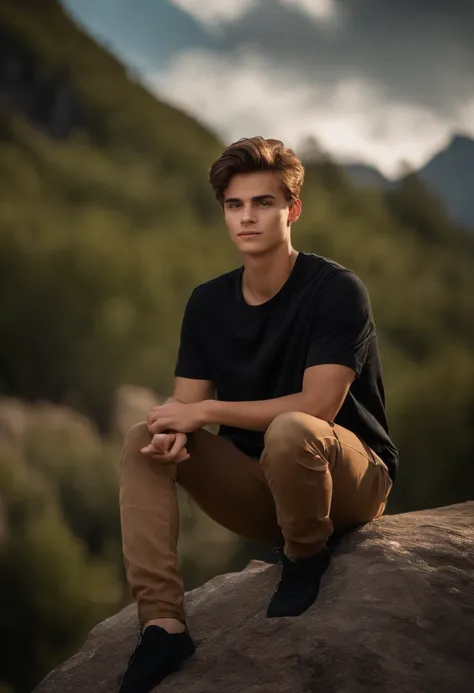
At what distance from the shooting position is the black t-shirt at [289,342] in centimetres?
273

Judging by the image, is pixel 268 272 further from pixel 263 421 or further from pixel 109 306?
pixel 109 306

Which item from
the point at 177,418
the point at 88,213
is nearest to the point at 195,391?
the point at 177,418

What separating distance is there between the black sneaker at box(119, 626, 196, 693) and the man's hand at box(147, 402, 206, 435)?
0.52 meters

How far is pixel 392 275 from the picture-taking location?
28328 mm

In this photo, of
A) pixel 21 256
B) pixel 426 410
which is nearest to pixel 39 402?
pixel 21 256

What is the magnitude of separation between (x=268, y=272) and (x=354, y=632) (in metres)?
1.04

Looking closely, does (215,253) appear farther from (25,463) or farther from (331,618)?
(331,618)

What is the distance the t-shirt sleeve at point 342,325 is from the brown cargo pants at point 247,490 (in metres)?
0.19

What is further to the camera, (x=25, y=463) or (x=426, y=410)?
(x=426, y=410)

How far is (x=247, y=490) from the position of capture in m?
2.76

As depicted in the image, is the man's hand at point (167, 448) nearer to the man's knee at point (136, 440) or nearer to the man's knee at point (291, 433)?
the man's knee at point (136, 440)

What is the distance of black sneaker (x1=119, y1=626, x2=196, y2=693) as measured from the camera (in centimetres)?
254

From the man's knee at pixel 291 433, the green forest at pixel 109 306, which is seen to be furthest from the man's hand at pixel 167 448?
the green forest at pixel 109 306

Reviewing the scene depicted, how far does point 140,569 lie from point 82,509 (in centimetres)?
1908
